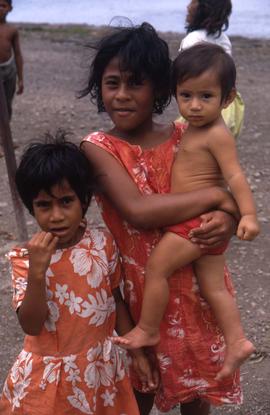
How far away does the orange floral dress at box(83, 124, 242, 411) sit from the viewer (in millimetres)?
2139

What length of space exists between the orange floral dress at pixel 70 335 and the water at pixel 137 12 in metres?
8.91

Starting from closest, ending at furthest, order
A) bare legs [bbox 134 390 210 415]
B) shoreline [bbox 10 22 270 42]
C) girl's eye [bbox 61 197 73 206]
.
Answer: girl's eye [bbox 61 197 73 206] < bare legs [bbox 134 390 210 415] < shoreline [bbox 10 22 270 42]

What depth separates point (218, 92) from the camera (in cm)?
209

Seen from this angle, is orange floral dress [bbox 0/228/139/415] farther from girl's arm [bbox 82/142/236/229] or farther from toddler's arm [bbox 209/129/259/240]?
toddler's arm [bbox 209/129/259/240]

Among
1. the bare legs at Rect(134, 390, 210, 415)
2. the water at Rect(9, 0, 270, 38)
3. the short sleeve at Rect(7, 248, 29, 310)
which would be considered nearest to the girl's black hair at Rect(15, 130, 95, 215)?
the short sleeve at Rect(7, 248, 29, 310)

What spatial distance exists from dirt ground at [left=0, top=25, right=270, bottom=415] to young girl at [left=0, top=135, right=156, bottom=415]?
0.96 metres

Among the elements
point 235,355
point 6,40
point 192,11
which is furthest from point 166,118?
point 235,355

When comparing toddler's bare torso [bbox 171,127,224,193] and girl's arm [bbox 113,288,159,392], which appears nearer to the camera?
toddler's bare torso [bbox 171,127,224,193]

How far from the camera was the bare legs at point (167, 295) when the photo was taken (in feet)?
6.88

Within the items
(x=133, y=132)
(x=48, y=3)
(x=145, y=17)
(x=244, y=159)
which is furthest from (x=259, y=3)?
(x=133, y=132)

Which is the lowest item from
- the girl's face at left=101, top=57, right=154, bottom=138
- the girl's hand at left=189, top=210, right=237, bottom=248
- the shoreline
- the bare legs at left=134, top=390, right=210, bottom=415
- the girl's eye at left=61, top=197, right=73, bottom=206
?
the shoreline

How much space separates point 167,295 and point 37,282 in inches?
14.5

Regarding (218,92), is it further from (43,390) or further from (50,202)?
(43,390)

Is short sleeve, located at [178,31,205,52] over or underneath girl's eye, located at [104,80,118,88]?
underneath
